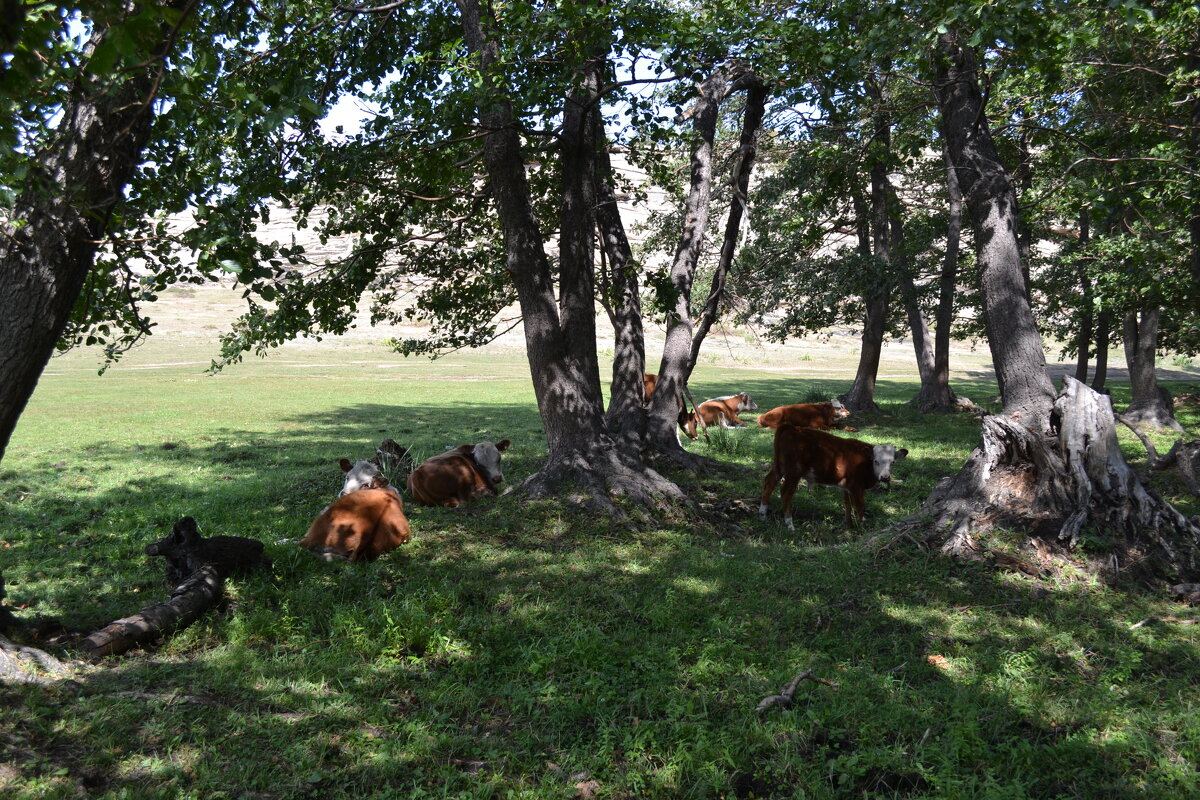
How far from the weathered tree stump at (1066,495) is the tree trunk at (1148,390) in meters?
11.5

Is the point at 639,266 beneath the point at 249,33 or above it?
beneath

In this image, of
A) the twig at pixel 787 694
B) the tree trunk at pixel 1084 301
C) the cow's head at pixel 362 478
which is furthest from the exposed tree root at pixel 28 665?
the tree trunk at pixel 1084 301

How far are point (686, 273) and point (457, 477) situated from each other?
17.0ft

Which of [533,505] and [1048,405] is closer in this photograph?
[1048,405]

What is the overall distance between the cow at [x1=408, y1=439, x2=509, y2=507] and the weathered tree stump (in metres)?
5.48

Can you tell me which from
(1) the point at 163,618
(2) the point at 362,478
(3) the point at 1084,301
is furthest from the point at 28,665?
(3) the point at 1084,301

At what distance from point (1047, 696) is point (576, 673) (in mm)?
3015

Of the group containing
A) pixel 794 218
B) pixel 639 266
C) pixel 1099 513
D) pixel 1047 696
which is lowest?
pixel 1047 696

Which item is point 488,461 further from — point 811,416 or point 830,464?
point 811,416

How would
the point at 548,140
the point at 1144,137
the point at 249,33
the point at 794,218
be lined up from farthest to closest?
the point at 794,218 → the point at 1144,137 → the point at 548,140 → the point at 249,33

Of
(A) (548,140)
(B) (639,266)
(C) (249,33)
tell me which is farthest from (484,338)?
(C) (249,33)

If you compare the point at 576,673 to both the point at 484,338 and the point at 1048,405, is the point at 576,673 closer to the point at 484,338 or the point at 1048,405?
the point at 1048,405

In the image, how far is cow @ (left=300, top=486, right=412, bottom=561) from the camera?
7.63 metres

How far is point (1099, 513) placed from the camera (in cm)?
760
